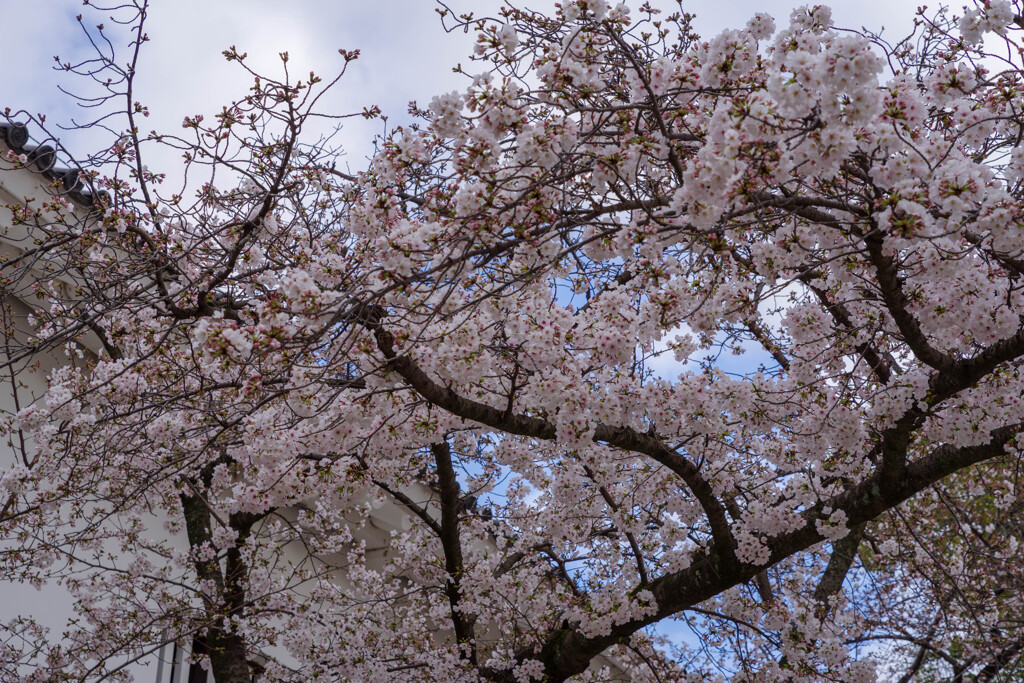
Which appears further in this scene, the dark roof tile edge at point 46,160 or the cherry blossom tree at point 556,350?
the dark roof tile edge at point 46,160

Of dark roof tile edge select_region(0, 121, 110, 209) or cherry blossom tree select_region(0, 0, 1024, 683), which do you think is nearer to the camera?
cherry blossom tree select_region(0, 0, 1024, 683)

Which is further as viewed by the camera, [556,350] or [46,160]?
[46,160]

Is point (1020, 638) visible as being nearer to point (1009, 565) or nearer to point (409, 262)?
point (1009, 565)

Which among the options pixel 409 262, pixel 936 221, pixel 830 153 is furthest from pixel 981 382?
pixel 409 262

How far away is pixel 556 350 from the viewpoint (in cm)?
409

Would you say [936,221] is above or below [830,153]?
above

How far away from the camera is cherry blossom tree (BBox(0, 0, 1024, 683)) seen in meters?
3.38

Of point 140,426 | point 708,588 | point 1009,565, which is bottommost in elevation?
point 708,588

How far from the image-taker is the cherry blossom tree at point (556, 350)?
3375 millimetres

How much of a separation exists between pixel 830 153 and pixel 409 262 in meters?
1.67

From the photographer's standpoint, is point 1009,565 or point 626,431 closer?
point 626,431

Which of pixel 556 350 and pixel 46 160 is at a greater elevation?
pixel 46 160

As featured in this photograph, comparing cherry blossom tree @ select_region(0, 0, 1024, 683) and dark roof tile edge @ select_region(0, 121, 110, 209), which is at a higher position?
dark roof tile edge @ select_region(0, 121, 110, 209)

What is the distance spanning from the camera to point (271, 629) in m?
6.46
